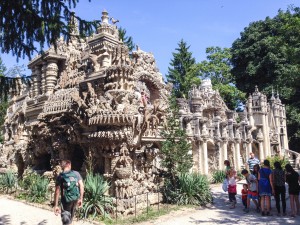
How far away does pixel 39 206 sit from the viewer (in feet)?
35.8

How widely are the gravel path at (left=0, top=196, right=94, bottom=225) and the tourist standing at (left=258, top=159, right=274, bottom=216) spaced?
18.1ft

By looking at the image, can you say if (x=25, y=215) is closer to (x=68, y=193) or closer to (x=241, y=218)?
(x=68, y=193)

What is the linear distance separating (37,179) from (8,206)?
1.71 metres

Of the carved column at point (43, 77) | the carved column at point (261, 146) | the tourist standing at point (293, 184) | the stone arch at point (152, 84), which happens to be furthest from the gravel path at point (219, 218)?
the carved column at point (261, 146)

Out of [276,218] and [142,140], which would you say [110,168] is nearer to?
[142,140]

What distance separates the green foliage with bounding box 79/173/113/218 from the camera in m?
9.41

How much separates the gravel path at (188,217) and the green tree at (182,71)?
2851cm

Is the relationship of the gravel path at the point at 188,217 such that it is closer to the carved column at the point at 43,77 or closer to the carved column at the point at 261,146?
the carved column at the point at 43,77

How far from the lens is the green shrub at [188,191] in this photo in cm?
1163

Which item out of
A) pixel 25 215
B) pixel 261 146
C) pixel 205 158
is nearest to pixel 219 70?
pixel 261 146

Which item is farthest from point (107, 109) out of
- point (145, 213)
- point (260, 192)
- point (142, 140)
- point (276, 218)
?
point (276, 218)

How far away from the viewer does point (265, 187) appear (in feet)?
29.8

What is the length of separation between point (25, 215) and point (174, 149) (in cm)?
588

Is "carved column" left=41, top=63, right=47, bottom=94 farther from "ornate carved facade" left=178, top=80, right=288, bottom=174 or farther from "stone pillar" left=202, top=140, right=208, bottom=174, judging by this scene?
"stone pillar" left=202, top=140, right=208, bottom=174
